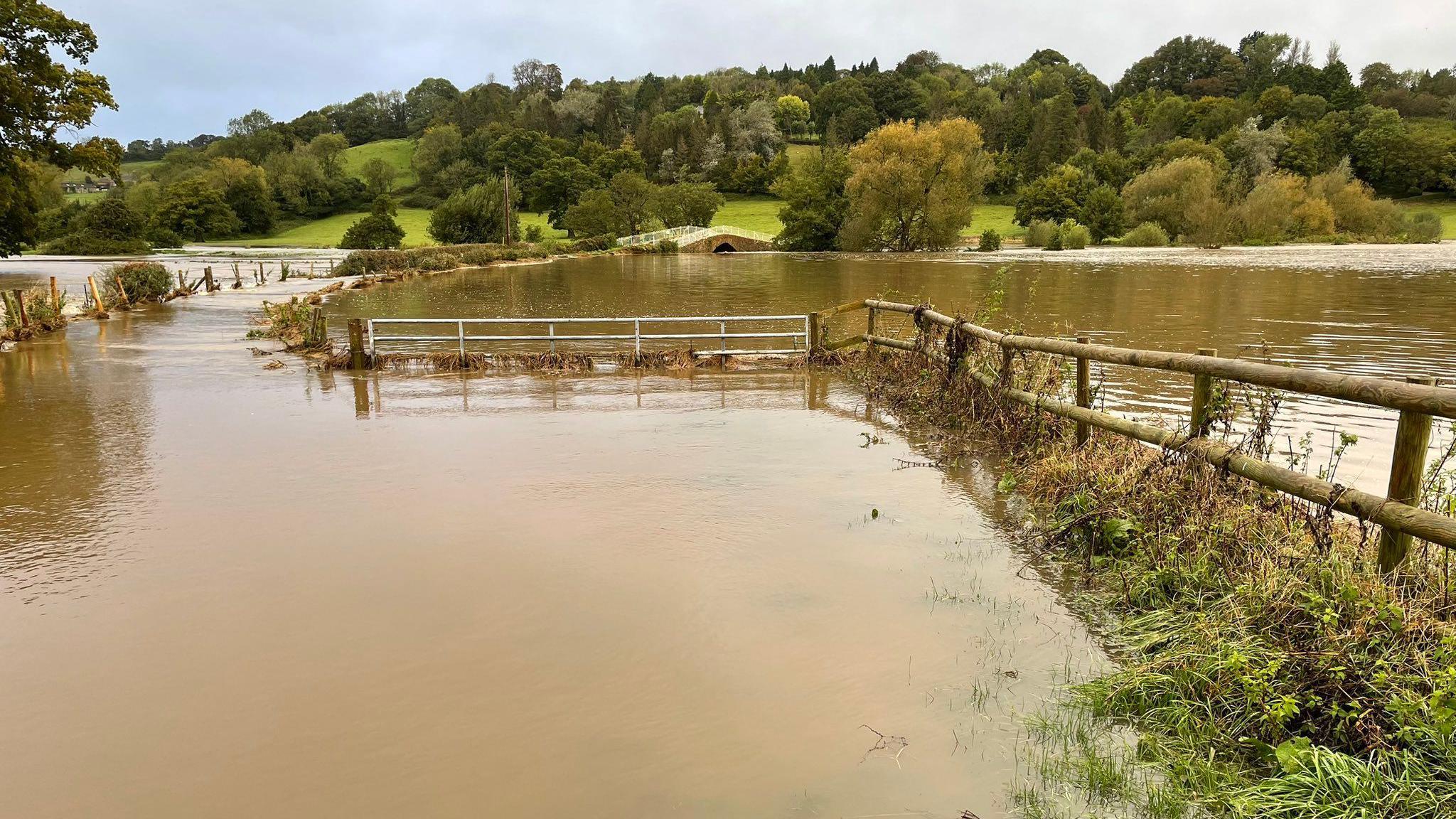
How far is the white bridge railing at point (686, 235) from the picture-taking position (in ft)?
268

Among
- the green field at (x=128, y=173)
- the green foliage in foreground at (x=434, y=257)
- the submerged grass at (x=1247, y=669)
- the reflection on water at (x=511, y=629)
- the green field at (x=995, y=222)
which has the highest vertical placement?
the green field at (x=128, y=173)

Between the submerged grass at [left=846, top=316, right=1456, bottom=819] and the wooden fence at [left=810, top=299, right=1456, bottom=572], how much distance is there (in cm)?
17

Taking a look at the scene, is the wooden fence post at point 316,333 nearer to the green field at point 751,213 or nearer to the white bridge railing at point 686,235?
the white bridge railing at point 686,235

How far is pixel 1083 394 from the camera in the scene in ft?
27.5

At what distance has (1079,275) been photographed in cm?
4622

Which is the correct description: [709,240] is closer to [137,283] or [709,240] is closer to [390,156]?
[137,283]

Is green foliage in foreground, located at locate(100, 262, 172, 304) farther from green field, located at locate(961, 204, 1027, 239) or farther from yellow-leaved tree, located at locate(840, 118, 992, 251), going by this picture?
green field, located at locate(961, 204, 1027, 239)

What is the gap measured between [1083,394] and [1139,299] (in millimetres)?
27874

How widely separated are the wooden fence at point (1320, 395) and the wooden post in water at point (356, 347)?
1213 centimetres

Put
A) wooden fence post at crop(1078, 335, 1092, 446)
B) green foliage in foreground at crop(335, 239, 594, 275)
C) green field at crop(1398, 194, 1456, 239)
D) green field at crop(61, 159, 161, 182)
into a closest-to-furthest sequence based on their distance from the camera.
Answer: wooden fence post at crop(1078, 335, 1092, 446)
green foliage in foreground at crop(335, 239, 594, 275)
green field at crop(1398, 194, 1456, 239)
green field at crop(61, 159, 161, 182)

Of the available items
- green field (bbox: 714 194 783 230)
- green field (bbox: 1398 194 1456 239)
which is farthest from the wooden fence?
green field (bbox: 1398 194 1456 239)

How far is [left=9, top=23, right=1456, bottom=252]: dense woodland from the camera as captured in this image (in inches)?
2958

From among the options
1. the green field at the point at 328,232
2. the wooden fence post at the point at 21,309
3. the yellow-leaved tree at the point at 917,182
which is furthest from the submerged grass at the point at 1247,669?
the green field at the point at 328,232

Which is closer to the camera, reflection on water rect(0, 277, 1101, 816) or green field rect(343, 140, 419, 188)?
reflection on water rect(0, 277, 1101, 816)
